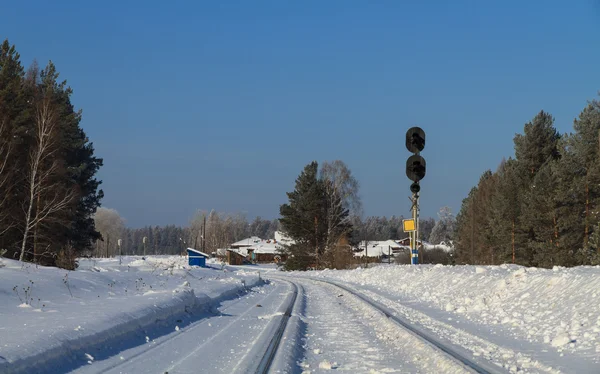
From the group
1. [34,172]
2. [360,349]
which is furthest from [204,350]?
[34,172]

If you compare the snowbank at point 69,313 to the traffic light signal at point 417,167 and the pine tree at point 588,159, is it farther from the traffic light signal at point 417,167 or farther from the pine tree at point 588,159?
the pine tree at point 588,159

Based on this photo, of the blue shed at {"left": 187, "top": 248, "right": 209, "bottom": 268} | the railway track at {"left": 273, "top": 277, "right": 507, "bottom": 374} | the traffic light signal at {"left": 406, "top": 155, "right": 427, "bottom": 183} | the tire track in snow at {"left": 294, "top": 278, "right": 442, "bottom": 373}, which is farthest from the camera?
the blue shed at {"left": 187, "top": 248, "right": 209, "bottom": 268}

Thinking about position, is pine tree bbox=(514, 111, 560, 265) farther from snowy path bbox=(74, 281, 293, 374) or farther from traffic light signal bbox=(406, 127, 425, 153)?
snowy path bbox=(74, 281, 293, 374)

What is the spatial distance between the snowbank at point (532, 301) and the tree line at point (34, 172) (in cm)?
1619

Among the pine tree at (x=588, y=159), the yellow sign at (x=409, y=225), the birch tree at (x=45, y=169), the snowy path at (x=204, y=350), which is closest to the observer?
the snowy path at (x=204, y=350)

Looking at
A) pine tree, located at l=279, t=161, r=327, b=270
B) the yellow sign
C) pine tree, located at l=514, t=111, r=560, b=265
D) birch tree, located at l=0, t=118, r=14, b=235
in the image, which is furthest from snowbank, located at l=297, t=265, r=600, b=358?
pine tree, located at l=279, t=161, r=327, b=270

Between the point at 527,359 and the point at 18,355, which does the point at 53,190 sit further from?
the point at 527,359

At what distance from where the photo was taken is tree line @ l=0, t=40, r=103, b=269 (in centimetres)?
3062

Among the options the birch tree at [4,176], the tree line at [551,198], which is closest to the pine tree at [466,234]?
the tree line at [551,198]

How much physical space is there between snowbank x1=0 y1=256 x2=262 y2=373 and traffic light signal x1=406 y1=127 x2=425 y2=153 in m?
7.54

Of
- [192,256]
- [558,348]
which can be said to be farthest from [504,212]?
[558,348]

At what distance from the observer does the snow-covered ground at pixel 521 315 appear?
345 inches

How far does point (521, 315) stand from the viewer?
12852 millimetres

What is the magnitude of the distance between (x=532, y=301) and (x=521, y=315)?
3.52ft
